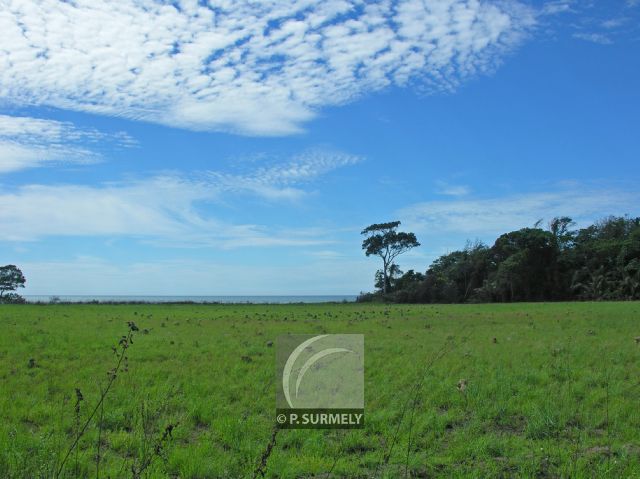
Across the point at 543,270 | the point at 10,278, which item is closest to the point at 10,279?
the point at 10,278

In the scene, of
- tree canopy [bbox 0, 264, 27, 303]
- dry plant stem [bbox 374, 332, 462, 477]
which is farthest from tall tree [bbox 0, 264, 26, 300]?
dry plant stem [bbox 374, 332, 462, 477]

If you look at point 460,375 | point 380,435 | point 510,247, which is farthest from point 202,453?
point 510,247

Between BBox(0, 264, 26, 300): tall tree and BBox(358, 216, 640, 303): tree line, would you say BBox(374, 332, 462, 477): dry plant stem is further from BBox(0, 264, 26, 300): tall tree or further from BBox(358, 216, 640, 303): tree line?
BBox(0, 264, 26, 300): tall tree

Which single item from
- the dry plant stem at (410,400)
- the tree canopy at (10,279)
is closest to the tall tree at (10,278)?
the tree canopy at (10,279)

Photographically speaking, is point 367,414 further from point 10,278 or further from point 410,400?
point 10,278

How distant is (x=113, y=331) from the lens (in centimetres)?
1920

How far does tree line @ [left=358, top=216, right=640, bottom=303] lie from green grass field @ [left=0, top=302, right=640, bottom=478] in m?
55.4

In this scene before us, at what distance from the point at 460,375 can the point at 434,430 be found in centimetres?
364

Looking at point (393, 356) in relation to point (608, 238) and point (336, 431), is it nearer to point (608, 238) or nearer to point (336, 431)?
point (336, 431)

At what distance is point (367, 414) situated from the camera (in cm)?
737

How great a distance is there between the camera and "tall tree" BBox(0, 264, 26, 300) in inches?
3105

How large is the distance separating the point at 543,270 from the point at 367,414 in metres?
68.7

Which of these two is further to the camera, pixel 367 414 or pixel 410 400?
pixel 410 400

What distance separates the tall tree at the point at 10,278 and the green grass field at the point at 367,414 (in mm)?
77075
